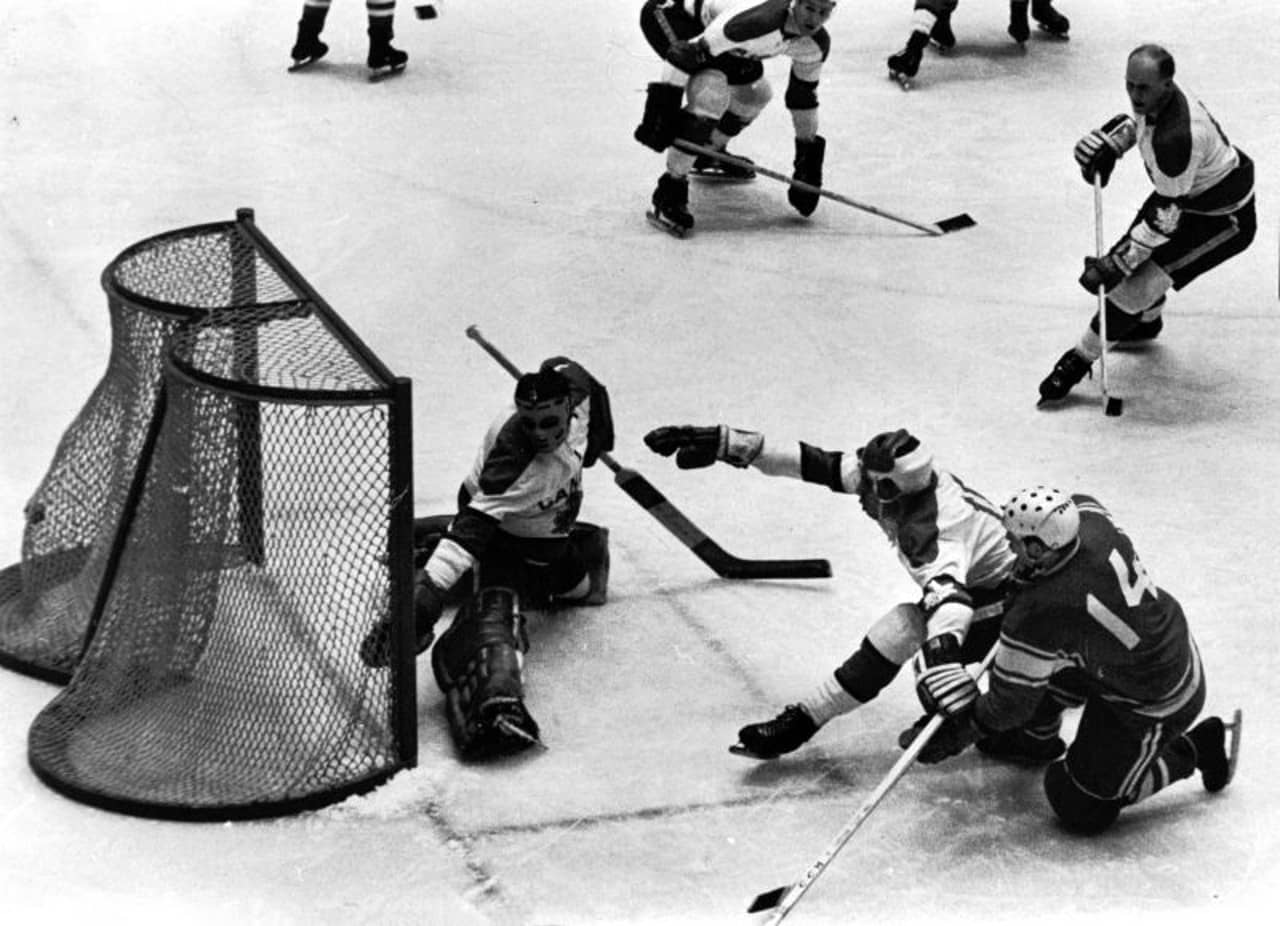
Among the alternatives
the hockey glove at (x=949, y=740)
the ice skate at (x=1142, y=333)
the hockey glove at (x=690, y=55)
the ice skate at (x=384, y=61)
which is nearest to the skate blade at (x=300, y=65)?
the ice skate at (x=384, y=61)

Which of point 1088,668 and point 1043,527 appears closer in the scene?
point 1043,527

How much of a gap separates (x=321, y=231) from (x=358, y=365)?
418cm

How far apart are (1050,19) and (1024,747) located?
766 centimetres

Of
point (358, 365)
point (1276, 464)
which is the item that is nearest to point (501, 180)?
point (1276, 464)

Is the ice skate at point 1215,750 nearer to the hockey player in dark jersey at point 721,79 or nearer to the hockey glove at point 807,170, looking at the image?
the hockey player in dark jersey at point 721,79

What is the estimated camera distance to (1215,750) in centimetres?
639

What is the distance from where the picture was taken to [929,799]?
643 centimetres

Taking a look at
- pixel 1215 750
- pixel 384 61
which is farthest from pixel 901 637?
pixel 384 61

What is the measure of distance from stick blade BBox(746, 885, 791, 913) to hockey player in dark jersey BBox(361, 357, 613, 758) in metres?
0.94

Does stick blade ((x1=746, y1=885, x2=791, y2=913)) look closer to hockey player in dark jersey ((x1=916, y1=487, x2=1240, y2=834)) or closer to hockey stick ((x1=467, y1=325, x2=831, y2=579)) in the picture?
hockey player in dark jersey ((x1=916, y1=487, x2=1240, y2=834))

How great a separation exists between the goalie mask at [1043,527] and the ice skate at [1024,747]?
766 millimetres

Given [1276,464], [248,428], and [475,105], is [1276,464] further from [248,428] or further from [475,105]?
[475,105]

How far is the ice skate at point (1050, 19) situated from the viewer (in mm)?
13422

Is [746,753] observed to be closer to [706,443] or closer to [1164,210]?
[706,443]
